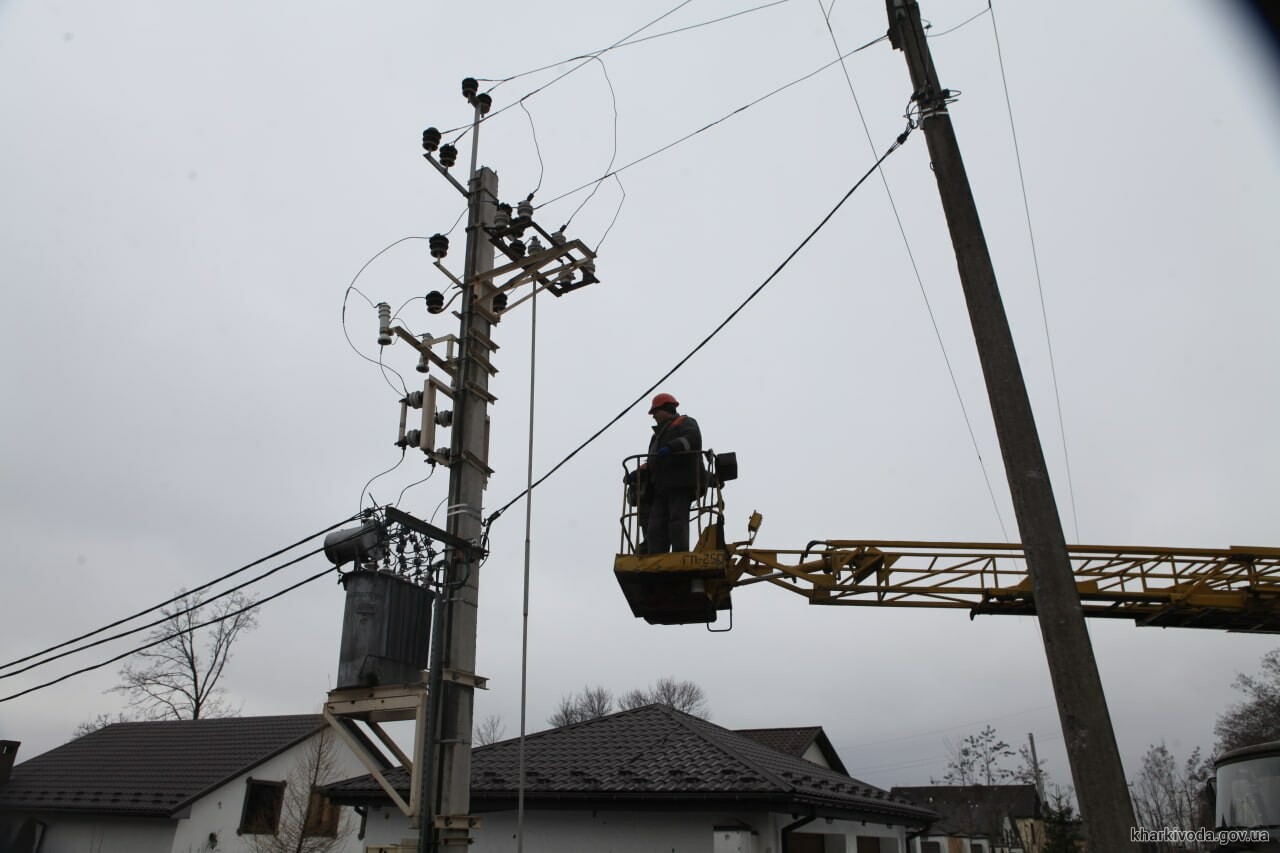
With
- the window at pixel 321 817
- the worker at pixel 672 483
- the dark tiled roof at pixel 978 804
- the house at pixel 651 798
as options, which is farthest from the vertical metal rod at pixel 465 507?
the dark tiled roof at pixel 978 804

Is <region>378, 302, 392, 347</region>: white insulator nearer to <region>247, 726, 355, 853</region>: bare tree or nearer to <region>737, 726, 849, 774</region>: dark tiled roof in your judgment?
<region>247, 726, 355, 853</region>: bare tree

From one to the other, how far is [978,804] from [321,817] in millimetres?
42682

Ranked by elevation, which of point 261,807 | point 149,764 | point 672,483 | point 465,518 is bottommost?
point 261,807

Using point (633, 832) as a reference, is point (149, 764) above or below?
above

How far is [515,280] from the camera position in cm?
849

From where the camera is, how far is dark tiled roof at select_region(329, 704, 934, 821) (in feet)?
38.5

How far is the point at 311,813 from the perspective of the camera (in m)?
22.5

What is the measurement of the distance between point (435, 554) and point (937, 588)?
5.28 metres

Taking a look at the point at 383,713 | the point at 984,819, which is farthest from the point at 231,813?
the point at 984,819

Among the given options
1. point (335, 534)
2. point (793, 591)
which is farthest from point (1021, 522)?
point (335, 534)

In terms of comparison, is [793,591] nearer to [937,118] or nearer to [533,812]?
[937,118]

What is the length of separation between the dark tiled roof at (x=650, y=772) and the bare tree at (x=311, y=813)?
748 centimetres

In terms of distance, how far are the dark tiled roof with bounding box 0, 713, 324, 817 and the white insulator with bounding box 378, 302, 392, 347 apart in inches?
738

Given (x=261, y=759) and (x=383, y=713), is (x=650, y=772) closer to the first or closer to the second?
(x=383, y=713)
